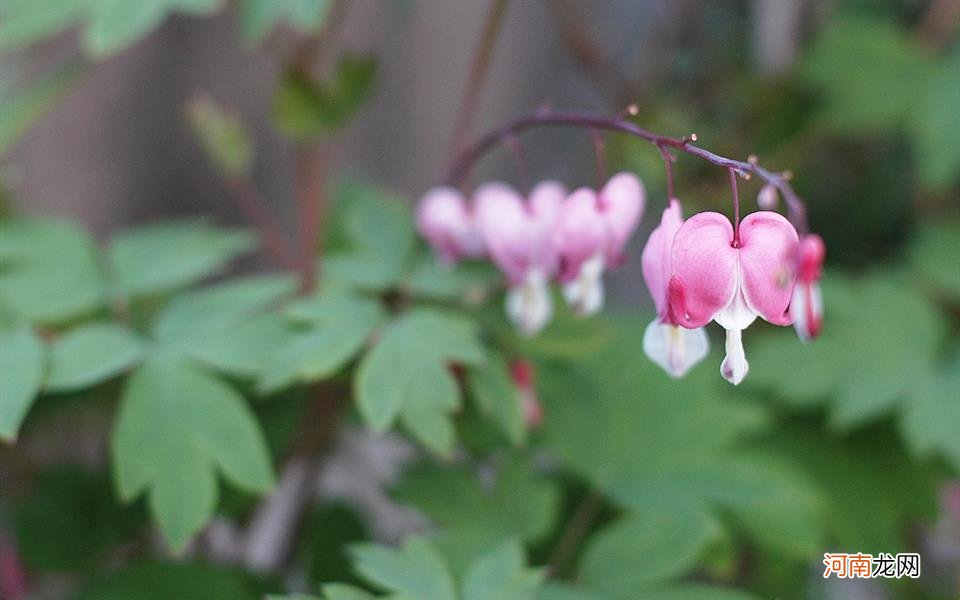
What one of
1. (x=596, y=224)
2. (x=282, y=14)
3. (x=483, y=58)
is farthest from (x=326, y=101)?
(x=596, y=224)

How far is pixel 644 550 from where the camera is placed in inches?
43.0

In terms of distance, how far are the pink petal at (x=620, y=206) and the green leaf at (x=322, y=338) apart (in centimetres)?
32

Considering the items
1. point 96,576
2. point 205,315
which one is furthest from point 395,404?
point 96,576

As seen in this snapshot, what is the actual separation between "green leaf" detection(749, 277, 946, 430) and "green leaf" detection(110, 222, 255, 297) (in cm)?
87

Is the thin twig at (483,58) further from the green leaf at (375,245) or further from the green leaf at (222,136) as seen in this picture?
the green leaf at (222,136)

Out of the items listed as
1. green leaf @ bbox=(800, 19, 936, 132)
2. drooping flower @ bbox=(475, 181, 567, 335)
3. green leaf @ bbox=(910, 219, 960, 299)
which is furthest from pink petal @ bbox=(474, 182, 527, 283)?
green leaf @ bbox=(800, 19, 936, 132)

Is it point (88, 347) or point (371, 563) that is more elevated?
point (88, 347)

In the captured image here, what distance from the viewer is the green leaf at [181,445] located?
3.47 feet

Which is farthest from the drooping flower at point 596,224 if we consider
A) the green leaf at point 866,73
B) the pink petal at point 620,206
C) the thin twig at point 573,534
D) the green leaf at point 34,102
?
the green leaf at point 866,73

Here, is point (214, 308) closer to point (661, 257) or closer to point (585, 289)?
point (585, 289)

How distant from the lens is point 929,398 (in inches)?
56.9

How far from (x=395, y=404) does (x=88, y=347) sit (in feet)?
1.27

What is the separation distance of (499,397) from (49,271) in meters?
0.67

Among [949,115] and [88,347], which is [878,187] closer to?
[949,115]
